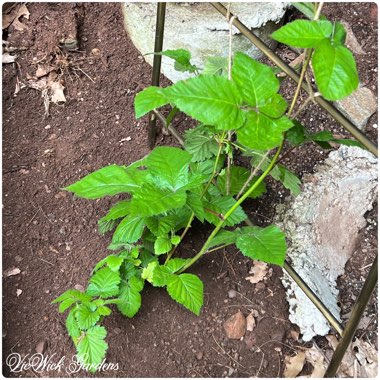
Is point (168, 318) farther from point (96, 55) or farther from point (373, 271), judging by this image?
point (96, 55)

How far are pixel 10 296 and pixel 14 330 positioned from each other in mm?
128

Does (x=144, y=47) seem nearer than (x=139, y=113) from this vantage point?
No

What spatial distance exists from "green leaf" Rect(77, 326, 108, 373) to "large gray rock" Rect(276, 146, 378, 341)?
2.23 ft

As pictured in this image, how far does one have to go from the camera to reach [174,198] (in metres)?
1.55

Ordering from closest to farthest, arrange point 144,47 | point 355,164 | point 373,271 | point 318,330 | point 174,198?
1. point 373,271
2. point 174,198
3. point 318,330
4. point 355,164
5. point 144,47

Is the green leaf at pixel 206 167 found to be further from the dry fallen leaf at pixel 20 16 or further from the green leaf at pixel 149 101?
the dry fallen leaf at pixel 20 16

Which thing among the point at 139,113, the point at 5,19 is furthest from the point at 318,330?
the point at 5,19

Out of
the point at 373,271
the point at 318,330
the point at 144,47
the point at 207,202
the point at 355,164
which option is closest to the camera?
the point at 373,271

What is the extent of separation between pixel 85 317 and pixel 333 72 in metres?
1.05

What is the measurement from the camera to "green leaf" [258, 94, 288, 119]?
1.33 metres

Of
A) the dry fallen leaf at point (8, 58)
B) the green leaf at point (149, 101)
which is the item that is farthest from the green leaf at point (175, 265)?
the dry fallen leaf at point (8, 58)

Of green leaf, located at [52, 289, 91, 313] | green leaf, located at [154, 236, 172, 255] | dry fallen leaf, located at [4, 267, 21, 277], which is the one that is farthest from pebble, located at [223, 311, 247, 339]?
dry fallen leaf, located at [4, 267, 21, 277]

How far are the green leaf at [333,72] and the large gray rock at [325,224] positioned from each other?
1.01 meters

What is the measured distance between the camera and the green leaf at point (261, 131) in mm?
1252
